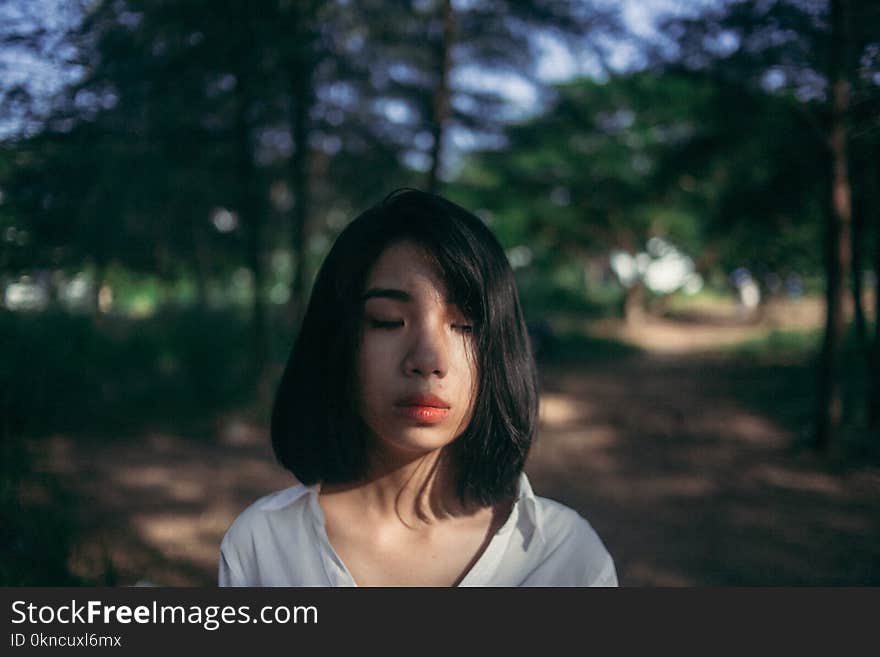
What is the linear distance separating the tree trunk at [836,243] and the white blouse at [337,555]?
54.0 inches

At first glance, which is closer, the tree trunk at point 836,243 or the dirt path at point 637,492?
the tree trunk at point 836,243

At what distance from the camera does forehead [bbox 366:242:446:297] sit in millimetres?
875

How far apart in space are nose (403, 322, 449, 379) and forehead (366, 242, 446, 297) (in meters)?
0.07

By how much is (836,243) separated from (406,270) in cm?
438

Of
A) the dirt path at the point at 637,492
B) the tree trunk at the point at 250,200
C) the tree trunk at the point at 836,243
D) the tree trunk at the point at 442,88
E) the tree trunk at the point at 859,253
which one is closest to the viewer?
the tree trunk at the point at 836,243

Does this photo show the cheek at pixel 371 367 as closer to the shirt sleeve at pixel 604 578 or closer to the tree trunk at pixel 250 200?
the shirt sleeve at pixel 604 578

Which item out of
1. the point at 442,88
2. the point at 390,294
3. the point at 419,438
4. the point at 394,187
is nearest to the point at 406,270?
the point at 390,294

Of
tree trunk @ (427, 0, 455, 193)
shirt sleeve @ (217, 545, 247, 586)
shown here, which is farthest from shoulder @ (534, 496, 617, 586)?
tree trunk @ (427, 0, 455, 193)

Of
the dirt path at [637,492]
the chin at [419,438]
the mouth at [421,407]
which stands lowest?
the dirt path at [637,492]

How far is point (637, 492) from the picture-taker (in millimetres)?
4016

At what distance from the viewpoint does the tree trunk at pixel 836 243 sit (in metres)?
1.47

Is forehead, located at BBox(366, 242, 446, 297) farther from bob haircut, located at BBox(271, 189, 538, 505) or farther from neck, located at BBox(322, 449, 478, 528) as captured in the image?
neck, located at BBox(322, 449, 478, 528)

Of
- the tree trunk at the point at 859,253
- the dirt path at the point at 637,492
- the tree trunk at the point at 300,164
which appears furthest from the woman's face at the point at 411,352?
the tree trunk at the point at 859,253

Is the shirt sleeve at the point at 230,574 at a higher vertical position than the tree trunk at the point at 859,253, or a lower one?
lower
